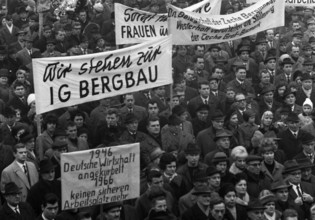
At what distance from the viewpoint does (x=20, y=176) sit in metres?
13.9

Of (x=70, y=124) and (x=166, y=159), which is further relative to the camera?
(x=70, y=124)

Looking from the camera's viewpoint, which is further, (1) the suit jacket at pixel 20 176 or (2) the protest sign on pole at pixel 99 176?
(1) the suit jacket at pixel 20 176

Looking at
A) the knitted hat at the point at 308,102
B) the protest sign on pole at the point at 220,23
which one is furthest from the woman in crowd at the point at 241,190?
the protest sign on pole at the point at 220,23

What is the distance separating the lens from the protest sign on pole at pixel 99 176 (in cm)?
1261

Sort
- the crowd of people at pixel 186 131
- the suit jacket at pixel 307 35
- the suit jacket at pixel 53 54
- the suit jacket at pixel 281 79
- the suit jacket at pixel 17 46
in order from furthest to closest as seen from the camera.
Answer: the suit jacket at pixel 307 35 < the suit jacket at pixel 17 46 < the suit jacket at pixel 281 79 < the suit jacket at pixel 53 54 < the crowd of people at pixel 186 131

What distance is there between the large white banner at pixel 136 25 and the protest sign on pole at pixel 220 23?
661 millimetres

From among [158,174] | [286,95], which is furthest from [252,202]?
[286,95]

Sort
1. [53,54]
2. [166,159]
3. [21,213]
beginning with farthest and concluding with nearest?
[53,54] < [166,159] < [21,213]

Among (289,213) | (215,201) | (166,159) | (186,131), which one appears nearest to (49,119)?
(186,131)

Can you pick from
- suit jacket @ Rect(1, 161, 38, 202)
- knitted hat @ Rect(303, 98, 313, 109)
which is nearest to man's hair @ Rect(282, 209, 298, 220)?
suit jacket @ Rect(1, 161, 38, 202)

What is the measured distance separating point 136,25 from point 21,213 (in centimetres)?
679

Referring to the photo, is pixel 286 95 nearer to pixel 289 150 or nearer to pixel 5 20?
pixel 289 150

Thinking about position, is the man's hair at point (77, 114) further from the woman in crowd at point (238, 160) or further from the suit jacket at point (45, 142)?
the woman in crowd at point (238, 160)

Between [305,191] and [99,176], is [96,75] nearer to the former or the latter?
[99,176]
